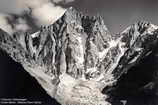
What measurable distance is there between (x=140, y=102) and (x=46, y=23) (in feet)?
18.2

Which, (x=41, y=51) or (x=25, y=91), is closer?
(x=25, y=91)

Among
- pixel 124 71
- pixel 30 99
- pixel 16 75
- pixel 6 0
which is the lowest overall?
pixel 30 99

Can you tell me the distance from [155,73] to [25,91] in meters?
5.90

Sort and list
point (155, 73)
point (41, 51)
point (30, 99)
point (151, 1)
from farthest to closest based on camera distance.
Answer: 1. point (41, 51)
2. point (155, 73)
3. point (151, 1)
4. point (30, 99)

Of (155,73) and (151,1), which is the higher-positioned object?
(151,1)

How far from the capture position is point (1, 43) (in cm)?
1644

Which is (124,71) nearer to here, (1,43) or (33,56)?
(33,56)

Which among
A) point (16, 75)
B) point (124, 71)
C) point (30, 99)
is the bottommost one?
point (30, 99)

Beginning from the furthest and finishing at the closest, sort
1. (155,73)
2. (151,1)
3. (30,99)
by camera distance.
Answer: (155,73), (151,1), (30,99)

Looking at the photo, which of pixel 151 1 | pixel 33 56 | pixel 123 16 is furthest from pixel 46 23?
pixel 151 1

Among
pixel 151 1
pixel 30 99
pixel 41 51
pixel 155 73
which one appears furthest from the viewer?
pixel 41 51

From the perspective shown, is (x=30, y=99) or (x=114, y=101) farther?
(x=114, y=101)

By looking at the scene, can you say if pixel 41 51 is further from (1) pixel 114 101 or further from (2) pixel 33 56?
(1) pixel 114 101

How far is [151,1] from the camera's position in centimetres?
1445
